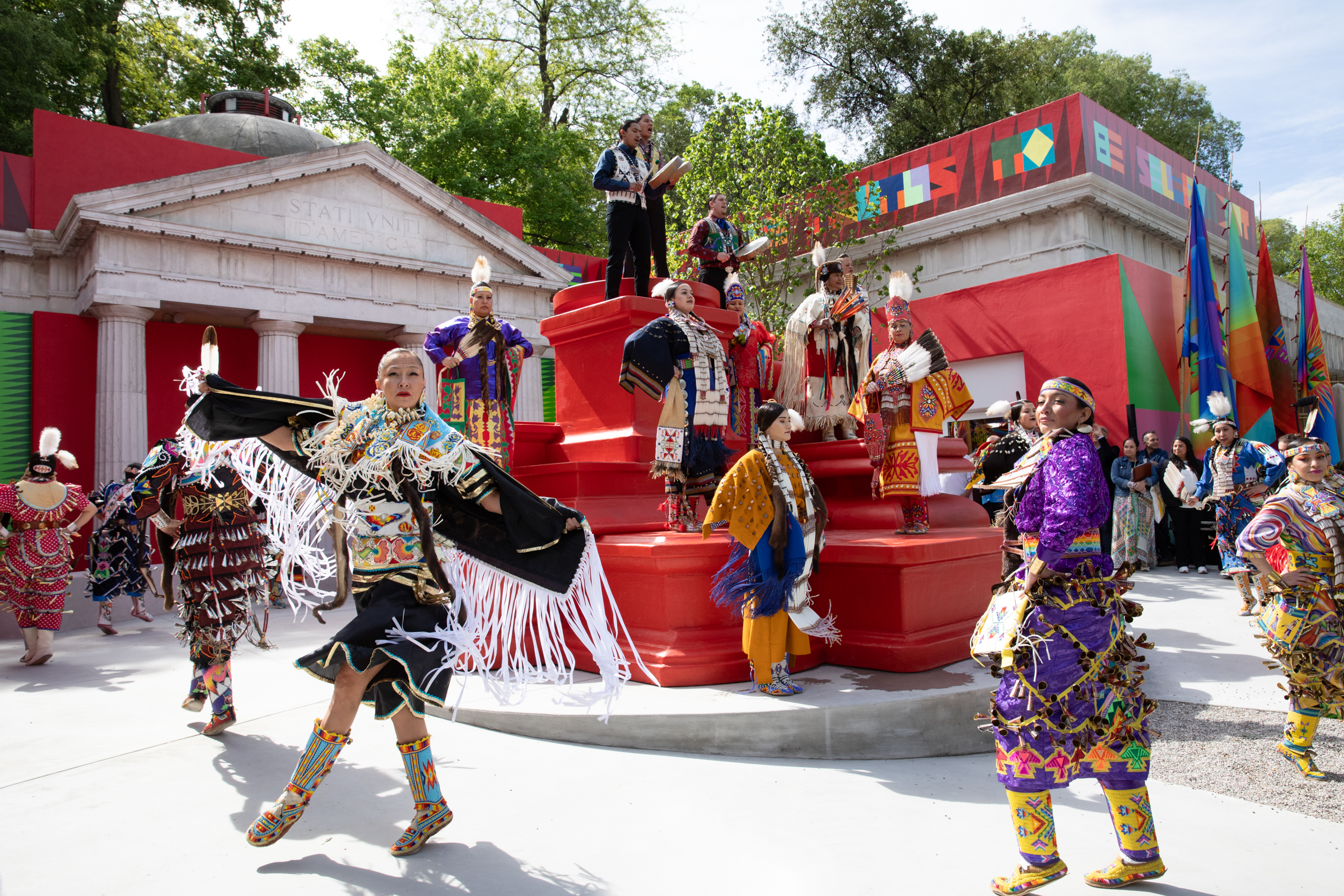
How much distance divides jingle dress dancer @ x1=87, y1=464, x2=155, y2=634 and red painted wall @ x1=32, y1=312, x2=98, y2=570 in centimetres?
649

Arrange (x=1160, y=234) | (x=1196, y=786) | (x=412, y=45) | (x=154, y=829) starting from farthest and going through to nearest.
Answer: (x=412, y=45)
(x=1160, y=234)
(x=1196, y=786)
(x=154, y=829)

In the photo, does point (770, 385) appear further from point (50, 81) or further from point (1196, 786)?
point (50, 81)

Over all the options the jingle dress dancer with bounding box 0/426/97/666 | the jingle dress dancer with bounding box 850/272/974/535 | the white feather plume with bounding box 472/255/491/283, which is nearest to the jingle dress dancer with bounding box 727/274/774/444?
the jingle dress dancer with bounding box 850/272/974/535

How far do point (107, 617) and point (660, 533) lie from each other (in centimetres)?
777

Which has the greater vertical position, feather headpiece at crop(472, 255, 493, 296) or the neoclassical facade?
the neoclassical facade

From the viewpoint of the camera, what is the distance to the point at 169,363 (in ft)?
55.7

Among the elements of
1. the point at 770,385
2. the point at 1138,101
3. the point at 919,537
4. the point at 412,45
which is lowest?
the point at 919,537

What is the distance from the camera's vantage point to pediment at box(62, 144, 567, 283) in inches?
593

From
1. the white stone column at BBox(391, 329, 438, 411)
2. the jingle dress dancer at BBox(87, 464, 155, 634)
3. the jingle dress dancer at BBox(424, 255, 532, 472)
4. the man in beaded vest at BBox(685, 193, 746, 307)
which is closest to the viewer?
the jingle dress dancer at BBox(424, 255, 532, 472)

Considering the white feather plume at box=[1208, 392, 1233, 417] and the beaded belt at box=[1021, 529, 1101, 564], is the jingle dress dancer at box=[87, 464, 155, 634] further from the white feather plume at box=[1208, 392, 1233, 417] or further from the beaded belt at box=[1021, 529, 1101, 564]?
the white feather plume at box=[1208, 392, 1233, 417]

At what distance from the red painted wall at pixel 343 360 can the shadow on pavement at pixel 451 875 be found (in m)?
16.0

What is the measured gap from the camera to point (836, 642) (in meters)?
5.30

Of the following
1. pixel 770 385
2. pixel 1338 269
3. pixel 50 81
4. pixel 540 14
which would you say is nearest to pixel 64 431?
pixel 50 81

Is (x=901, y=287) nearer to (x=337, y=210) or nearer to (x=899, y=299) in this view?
(x=899, y=299)
